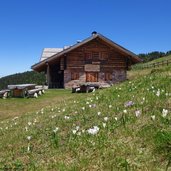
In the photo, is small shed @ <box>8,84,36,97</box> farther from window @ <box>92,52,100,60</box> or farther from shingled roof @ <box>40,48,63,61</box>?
shingled roof @ <box>40,48,63,61</box>

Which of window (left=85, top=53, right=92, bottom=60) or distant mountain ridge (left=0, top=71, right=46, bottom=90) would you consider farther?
distant mountain ridge (left=0, top=71, right=46, bottom=90)

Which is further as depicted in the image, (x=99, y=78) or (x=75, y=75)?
(x=99, y=78)

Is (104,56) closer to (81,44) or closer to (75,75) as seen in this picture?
(81,44)

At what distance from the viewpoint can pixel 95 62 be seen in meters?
48.3

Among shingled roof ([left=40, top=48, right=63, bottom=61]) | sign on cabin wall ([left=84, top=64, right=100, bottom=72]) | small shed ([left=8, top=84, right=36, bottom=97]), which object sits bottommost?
small shed ([left=8, top=84, right=36, bottom=97])

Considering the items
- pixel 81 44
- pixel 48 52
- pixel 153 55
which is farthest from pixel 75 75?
pixel 153 55

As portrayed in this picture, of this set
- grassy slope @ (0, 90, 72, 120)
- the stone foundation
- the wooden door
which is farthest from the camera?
the wooden door

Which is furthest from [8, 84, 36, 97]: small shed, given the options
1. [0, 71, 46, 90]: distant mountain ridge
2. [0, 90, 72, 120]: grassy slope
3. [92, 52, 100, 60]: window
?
[0, 71, 46, 90]: distant mountain ridge

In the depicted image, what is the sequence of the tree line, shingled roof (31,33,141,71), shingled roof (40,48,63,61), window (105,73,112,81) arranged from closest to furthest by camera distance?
1. shingled roof (31,33,141,71)
2. window (105,73,112,81)
3. shingled roof (40,48,63,61)
4. the tree line

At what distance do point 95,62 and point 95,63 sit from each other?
0.13 metres

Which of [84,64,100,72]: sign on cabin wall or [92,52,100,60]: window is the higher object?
[92,52,100,60]: window

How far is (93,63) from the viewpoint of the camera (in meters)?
48.2

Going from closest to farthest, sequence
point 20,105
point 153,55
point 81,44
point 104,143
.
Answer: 1. point 104,143
2. point 20,105
3. point 81,44
4. point 153,55

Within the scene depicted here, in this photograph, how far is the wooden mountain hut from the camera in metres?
47.6
